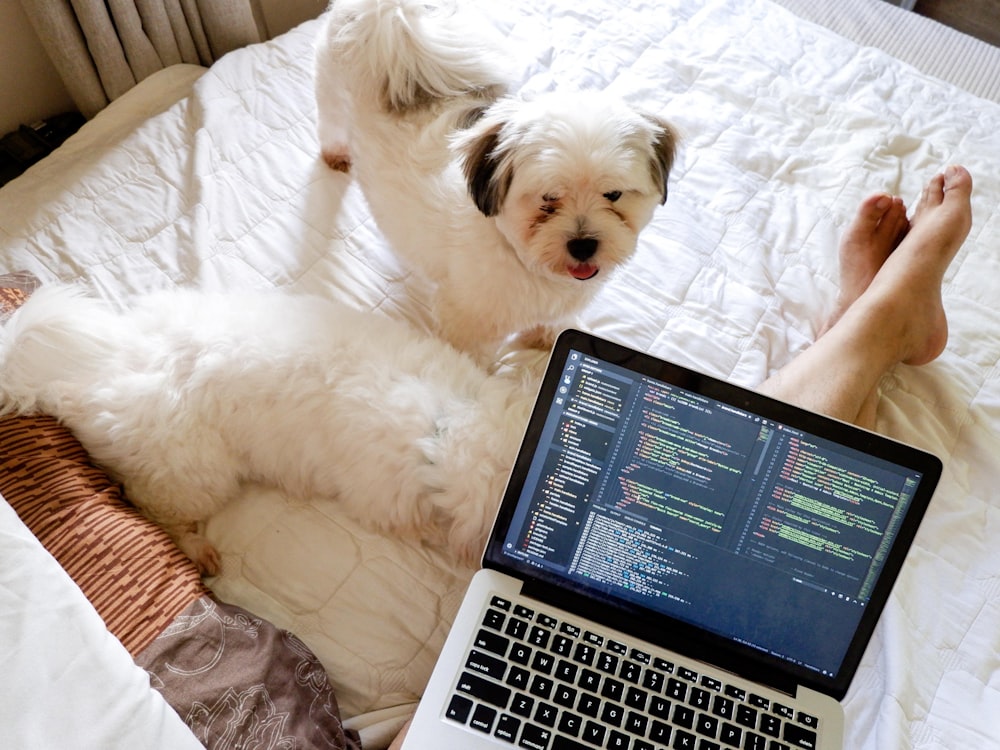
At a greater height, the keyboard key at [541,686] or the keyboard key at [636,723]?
the keyboard key at [541,686]

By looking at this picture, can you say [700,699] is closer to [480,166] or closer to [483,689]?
[483,689]

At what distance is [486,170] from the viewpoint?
1.23 m

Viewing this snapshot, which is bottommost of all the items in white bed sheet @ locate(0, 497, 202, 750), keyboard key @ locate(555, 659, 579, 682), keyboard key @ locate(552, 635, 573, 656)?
keyboard key @ locate(555, 659, 579, 682)

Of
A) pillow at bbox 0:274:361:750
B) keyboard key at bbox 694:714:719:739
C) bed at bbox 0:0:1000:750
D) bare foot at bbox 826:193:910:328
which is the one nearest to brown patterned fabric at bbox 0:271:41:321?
bed at bbox 0:0:1000:750

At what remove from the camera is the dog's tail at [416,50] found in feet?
4.45

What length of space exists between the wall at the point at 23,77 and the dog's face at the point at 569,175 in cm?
120

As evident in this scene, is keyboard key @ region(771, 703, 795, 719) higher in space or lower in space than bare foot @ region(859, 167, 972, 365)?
lower

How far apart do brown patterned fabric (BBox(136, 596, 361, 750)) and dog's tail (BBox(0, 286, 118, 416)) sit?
16.8 inches

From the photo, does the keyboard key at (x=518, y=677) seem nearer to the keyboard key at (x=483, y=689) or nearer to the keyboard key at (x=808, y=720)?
the keyboard key at (x=483, y=689)

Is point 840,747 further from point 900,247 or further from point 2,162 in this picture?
point 2,162

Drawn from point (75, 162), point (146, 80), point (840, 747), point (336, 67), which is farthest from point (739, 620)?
point (146, 80)

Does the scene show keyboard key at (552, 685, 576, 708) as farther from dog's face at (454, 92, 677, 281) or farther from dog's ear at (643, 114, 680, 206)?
dog's ear at (643, 114, 680, 206)

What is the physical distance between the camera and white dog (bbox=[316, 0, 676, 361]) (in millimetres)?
1188

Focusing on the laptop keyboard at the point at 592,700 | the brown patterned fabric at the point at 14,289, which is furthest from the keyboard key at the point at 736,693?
the brown patterned fabric at the point at 14,289
